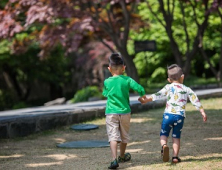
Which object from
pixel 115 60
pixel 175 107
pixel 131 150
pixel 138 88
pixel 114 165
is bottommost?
pixel 131 150

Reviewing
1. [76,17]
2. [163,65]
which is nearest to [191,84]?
[163,65]

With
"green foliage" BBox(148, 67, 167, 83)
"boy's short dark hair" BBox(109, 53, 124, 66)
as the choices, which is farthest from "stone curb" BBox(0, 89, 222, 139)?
"green foliage" BBox(148, 67, 167, 83)

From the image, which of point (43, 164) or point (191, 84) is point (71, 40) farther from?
point (43, 164)

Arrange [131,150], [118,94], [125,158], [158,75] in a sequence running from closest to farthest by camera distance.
Answer: [118,94]
[125,158]
[131,150]
[158,75]

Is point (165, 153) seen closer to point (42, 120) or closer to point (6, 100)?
point (42, 120)

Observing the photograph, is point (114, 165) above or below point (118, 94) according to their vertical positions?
below

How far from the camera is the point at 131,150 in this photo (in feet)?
26.3

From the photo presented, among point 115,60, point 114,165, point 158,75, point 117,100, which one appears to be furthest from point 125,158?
point 158,75

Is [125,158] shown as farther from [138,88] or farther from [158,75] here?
[158,75]

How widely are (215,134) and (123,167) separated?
2866 millimetres

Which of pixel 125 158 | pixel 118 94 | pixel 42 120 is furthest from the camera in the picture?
pixel 42 120

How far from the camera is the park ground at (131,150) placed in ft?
22.1

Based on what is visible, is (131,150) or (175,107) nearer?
(175,107)

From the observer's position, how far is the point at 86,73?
3338cm
